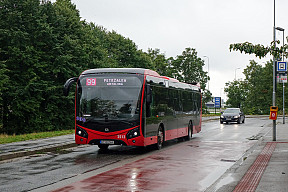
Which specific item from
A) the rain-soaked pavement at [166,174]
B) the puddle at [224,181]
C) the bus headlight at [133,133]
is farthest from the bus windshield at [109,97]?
the puddle at [224,181]

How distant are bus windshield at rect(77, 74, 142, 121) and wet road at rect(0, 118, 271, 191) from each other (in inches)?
54.6

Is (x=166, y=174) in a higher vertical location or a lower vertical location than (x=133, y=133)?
lower

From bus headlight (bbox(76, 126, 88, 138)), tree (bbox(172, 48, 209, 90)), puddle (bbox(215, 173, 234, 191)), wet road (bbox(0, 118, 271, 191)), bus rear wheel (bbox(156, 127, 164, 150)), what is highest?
tree (bbox(172, 48, 209, 90))

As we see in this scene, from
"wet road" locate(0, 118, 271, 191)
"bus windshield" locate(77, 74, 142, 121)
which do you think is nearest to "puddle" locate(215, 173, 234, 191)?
"wet road" locate(0, 118, 271, 191)

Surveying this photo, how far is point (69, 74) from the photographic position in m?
36.6

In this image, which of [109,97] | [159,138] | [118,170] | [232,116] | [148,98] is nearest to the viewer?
[118,170]

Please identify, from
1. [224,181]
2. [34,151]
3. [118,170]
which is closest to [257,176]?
[224,181]

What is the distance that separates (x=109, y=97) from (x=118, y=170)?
4.18 meters

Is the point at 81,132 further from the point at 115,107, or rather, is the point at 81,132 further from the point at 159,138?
the point at 159,138

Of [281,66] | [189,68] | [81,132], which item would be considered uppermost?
[189,68]

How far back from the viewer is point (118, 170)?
1076cm

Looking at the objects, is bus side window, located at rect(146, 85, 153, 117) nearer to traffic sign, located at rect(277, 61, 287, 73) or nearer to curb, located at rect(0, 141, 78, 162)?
curb, located at rect(0, 141, 78, 162)

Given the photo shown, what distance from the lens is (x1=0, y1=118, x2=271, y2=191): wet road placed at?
28.3 ft

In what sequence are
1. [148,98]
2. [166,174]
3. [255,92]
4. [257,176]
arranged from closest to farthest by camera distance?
[257,176], [166,174], [148,98], [255,92]
